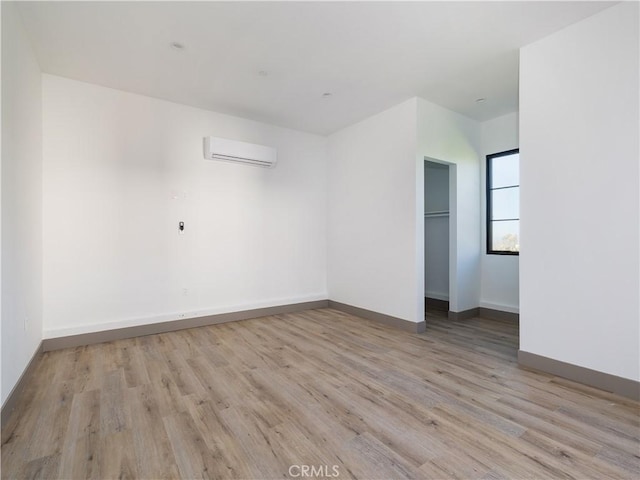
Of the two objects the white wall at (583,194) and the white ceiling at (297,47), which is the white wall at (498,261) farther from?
the white wall at (583,194)

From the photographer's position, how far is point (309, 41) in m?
2.73

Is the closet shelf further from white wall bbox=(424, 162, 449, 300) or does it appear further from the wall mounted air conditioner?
the wall mounted air conditioner

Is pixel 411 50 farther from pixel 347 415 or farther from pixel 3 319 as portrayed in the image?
pixel 3 319

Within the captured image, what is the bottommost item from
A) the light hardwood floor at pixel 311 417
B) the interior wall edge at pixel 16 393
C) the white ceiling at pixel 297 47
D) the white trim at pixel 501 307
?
the light hardwood floor at pixel 311 417

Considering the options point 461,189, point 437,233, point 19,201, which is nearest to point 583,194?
point 461,189

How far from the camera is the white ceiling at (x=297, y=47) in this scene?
236cm

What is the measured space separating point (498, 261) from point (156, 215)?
4774 mm

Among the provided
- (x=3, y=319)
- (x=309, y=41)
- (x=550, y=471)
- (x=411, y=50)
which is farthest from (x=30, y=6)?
(x=550, y=471)

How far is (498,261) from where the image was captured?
4535mm

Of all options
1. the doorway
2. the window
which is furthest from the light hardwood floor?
the doorway

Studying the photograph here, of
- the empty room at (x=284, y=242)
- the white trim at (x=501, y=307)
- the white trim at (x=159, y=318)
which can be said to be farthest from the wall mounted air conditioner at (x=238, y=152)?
the white trim at (x=501, y=307)

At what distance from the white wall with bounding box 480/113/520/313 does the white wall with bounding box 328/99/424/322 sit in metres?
1.43

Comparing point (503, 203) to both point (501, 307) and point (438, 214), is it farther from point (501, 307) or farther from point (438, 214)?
point (501, 307)

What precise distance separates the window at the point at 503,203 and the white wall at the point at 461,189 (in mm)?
199
